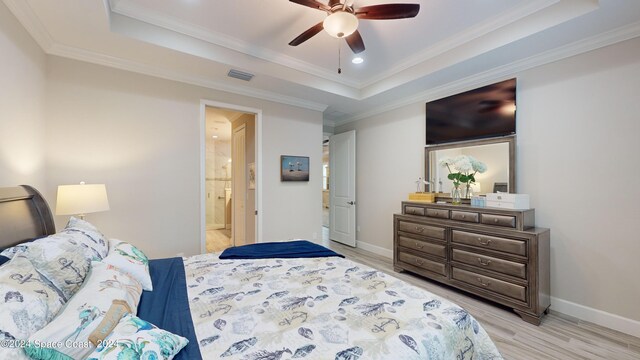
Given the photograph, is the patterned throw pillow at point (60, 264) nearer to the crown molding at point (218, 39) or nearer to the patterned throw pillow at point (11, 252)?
the patterned throw pillow at point (11, 252)

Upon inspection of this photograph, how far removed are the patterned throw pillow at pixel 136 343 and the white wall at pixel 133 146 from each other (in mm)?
2275

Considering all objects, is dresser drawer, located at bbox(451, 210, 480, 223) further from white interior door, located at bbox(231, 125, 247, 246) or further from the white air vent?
white interior door, located at bbox(231, 125, 247, 246)

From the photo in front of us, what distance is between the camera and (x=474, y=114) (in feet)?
10.5

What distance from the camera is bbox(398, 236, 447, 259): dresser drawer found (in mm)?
3107

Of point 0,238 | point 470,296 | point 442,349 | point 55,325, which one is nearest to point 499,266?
point 470,296

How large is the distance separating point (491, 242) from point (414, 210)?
98 cm

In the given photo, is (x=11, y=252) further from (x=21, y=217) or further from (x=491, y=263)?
(x=491, y=263)

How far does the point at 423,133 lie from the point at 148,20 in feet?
11.7

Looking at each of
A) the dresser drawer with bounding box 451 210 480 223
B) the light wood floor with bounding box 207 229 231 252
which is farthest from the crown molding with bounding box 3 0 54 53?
the dresser drawer with bounding box 451 210 480 223

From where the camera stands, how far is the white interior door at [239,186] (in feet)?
14.7

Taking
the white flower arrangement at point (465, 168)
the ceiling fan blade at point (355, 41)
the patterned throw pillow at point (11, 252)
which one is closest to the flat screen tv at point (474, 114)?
the white flower arrangement at point (465, 168)

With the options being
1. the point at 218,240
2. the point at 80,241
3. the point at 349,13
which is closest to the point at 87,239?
the point at 80,241

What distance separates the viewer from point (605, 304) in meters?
2.34

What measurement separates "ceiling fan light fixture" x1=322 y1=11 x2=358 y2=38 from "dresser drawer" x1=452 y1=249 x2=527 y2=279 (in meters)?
2.59
